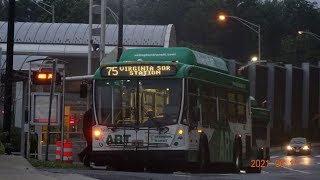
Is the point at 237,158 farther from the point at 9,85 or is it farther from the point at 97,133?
the point at 9,85

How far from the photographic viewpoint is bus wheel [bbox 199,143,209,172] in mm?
20403

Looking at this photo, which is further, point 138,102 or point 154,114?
point 138,102

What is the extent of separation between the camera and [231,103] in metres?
23.3

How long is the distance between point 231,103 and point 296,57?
Answer: 96.1 metres

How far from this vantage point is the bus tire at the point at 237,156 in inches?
926

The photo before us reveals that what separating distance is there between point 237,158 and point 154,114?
5141 mm

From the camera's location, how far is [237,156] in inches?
934

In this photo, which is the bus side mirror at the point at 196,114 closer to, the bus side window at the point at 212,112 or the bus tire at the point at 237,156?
the bus side window at the point at 212,112

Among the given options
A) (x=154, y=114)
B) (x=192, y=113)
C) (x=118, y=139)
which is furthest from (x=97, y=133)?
(x=192, y=113)

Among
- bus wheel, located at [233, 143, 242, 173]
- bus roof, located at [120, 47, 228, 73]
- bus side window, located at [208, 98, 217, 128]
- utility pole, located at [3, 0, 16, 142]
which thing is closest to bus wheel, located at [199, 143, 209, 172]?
bus side window, located at [208, 98, 217, 128]

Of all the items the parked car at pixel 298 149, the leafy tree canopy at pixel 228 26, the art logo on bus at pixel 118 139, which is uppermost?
the leafy tree canopy at pixel 228 26

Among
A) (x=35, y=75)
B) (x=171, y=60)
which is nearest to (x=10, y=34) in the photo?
(x=35, y=75)

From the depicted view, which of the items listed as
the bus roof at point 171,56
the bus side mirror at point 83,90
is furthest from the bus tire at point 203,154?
the bus side mirror at point 83,90

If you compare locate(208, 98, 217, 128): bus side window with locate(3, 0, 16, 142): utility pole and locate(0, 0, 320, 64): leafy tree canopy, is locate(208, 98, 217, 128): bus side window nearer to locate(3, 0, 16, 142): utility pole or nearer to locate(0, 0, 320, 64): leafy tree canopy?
locate(3, 0, 16, 142): utility pole
